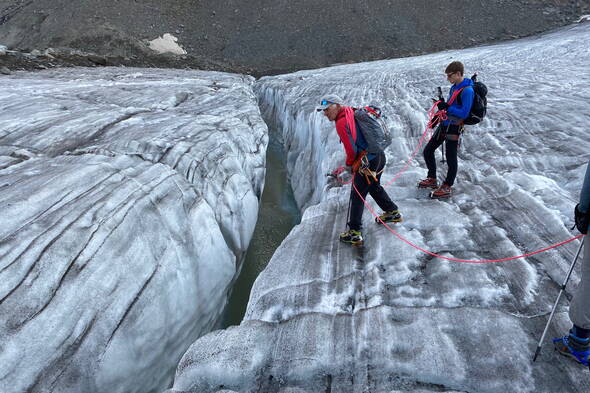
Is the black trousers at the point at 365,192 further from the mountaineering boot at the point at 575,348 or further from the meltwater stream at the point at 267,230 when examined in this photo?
the meltwater stream at the point at 267,230

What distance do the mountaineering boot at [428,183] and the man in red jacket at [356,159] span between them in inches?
37.3

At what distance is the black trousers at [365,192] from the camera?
10.8 feet

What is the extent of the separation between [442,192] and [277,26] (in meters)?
Answer: 25.0

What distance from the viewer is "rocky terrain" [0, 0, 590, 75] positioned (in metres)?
23.3

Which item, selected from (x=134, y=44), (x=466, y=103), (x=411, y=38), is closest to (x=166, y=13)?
(x=134, y=44)

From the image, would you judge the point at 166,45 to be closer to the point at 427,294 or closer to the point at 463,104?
the point at 463,104

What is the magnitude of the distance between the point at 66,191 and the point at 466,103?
4.29 m

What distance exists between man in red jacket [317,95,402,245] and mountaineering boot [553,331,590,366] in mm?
1781

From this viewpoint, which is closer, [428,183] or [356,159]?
[356,159]

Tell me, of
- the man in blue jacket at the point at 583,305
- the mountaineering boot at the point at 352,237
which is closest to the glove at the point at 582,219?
the man in blue jacket at the point at 583,305

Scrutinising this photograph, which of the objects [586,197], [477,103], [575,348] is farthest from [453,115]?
[575,348]

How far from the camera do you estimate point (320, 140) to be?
23.6ft

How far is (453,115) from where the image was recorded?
146 inches

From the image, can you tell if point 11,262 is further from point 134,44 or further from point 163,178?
point 134,44
